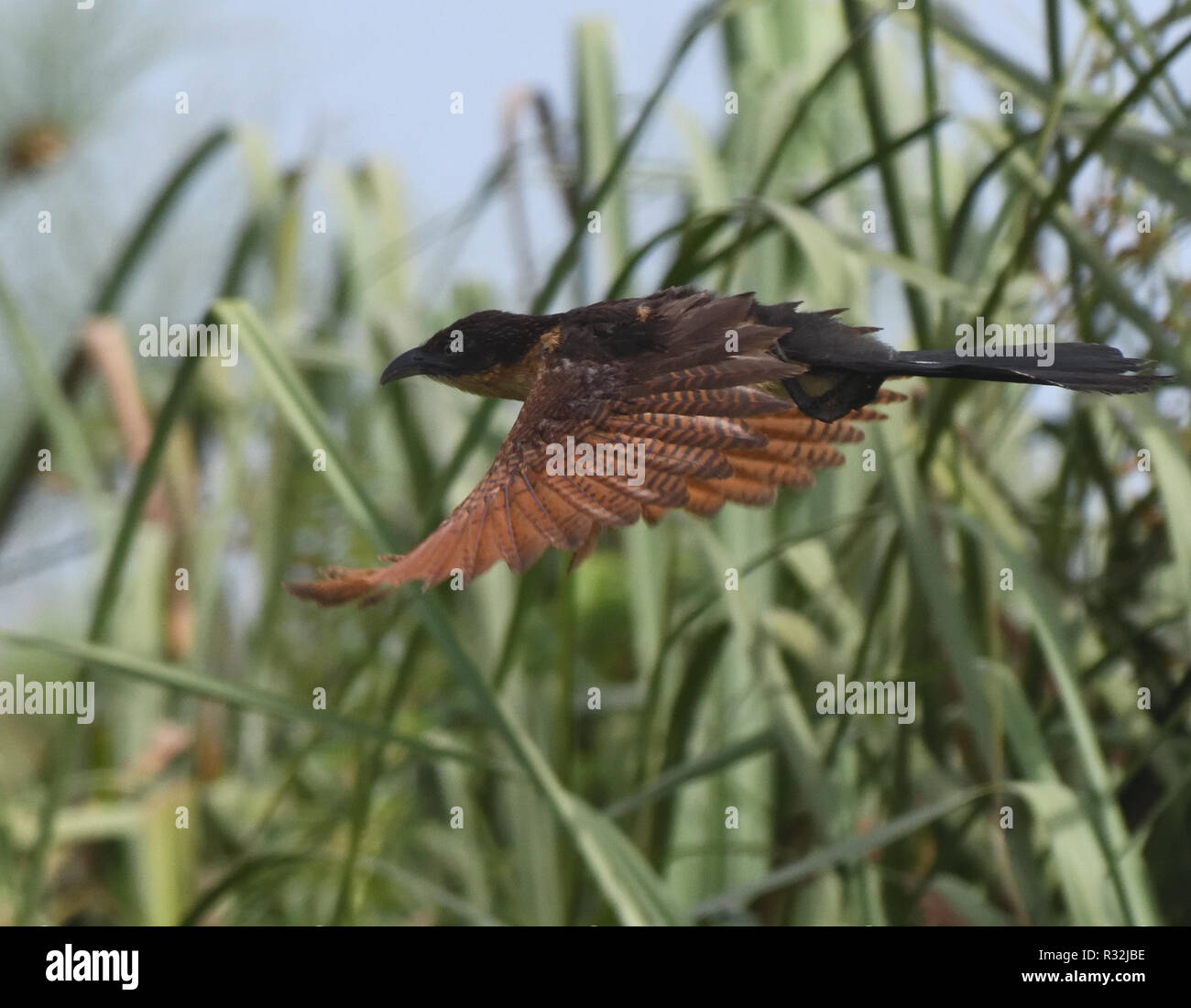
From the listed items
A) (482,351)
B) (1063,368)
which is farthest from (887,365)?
(482,351)

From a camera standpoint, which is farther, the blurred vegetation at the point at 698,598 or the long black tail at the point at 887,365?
the blurred vegetation at the point at 698,598

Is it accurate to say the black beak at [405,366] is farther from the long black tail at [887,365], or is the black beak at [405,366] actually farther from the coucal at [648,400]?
the long black tail at [887,365]

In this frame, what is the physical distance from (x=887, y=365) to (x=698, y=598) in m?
0.42

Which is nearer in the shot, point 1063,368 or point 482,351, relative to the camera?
point 1063,368

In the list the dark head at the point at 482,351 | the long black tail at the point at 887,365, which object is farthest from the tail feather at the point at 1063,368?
the dark head at the point at 482,351

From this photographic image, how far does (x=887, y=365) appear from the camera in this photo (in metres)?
0.88

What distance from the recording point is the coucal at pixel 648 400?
28.0 inches

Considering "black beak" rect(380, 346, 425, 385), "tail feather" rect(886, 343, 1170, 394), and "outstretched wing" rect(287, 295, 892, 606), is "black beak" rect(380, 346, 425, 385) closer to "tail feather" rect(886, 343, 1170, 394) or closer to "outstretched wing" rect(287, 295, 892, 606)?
"outstretched wing" rect(287, 295, 892, 606)

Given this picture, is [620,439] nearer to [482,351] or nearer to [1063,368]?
[482,351]

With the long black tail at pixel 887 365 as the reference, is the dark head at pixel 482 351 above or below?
above

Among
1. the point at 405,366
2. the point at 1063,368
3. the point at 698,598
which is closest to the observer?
the point at 1063,368

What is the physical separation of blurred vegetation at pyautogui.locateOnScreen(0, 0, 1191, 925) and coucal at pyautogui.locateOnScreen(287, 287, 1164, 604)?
7 cm

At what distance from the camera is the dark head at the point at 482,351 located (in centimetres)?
93
